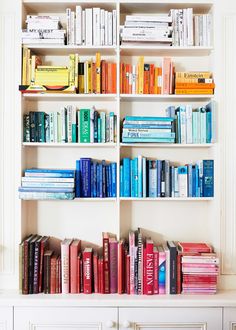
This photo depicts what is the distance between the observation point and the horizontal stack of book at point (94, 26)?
8.35 feet

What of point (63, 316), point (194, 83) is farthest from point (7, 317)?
point (194, 83)

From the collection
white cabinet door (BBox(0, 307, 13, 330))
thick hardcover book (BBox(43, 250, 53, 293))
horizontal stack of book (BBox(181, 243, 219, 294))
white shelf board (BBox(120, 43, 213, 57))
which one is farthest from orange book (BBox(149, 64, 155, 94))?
white cabinet door (BBox(0, 307, 13, 330))

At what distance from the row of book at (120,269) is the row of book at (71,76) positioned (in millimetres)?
964

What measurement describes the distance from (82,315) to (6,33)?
180 cm

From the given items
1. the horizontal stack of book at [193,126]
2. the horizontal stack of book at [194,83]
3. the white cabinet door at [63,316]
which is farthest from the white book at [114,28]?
the white cabinet door at [63,316]

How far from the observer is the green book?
2562mm

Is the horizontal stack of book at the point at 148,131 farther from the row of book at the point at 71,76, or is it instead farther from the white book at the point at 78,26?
the white book at the point at 78,26

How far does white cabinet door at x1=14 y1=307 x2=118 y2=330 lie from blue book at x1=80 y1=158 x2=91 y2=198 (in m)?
0.70

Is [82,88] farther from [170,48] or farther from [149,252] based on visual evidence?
[149,252]

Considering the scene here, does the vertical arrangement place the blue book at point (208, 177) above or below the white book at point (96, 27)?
below

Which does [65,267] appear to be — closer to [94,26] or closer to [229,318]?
[229,318]

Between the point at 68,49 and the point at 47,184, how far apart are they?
0.88 meters

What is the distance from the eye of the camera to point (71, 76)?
253 cm

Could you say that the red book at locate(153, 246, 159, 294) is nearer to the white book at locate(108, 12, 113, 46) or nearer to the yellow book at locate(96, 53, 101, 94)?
the yellow book at locate(96, 53, 101, 94)
